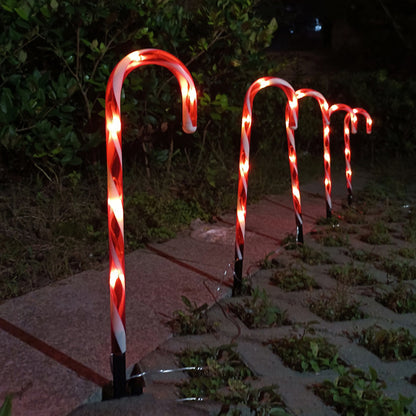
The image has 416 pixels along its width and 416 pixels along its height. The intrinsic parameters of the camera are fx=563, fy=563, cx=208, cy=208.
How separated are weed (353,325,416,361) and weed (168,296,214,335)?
93 cm

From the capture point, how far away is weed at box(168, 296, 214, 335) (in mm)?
3406

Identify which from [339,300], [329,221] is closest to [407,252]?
[329,221]

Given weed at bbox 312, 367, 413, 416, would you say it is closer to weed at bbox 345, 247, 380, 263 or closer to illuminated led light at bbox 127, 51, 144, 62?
illuminated led light at bbox 127, 51, 144, 62

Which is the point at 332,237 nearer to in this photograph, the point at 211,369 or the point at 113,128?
the point at 211,369

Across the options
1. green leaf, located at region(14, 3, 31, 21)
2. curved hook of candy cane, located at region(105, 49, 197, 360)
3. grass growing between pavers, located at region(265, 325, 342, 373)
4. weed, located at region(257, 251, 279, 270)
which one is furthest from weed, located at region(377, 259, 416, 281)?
green leaf, located at region(14, 3, 31, 21)

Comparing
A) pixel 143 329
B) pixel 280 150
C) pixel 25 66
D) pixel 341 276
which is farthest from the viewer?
pixel 280 150

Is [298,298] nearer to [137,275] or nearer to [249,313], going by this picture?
[249,313]

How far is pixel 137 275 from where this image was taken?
4340 mm

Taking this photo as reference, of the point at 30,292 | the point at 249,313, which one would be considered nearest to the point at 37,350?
the point at 30,292

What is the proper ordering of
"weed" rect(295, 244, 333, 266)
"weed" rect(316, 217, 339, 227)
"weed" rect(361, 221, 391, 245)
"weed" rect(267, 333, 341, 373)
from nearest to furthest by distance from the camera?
"weed" rect(267, 333, 341, 373) < "weed" rect(295, 244, 333, 266) < "weed" rect(361, 221, 391, 245) < "weed" rect(316, 217, 339, 227)

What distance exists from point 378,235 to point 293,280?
1691mm

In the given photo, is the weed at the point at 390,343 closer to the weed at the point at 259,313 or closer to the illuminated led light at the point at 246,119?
the weed at the point at 259,313

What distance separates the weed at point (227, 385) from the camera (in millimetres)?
2578

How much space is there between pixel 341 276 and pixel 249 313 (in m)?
1.06
